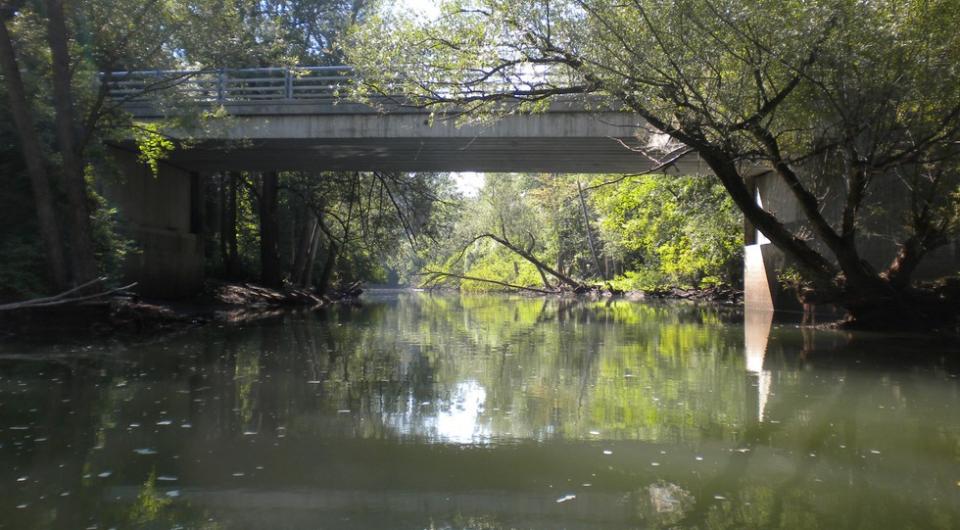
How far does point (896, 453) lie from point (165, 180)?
24.7m

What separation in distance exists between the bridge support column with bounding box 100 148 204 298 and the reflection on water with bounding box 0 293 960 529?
1084cm

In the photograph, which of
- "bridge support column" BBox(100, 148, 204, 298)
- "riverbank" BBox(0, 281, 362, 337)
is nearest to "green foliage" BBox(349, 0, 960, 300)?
"riverbank" BBox(0, 281, 362, 337)

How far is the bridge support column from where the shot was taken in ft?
73.9

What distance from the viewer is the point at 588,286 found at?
45.0 m

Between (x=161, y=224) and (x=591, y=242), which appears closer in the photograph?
(x=161, y=224)

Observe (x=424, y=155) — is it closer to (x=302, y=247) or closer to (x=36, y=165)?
(x=302, y=247)

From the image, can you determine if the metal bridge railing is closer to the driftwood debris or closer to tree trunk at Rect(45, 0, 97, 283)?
tree trunk at Rect(45, 0, 97, 283)

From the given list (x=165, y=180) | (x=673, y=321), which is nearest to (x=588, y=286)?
(x=673, y=321)

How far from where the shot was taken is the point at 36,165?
48.2 ft

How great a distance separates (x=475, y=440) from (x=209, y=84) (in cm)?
1678

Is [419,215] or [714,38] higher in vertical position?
[714,38]

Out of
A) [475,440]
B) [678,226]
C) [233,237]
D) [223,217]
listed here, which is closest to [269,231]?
[233,237]

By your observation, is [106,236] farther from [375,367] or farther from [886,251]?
[886,251]

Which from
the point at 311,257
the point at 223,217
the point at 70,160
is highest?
the point at 70,160
